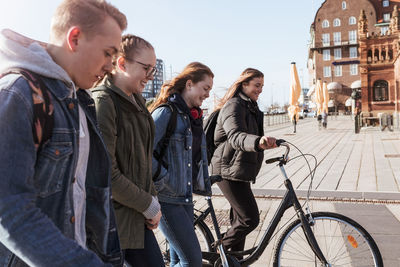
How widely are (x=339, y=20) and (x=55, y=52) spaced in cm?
8255

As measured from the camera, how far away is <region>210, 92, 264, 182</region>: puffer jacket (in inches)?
133

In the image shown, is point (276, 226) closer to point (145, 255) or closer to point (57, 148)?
point (145, 255)

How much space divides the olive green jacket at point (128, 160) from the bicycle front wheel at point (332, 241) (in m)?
1.47

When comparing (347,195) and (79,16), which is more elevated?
(79,16)

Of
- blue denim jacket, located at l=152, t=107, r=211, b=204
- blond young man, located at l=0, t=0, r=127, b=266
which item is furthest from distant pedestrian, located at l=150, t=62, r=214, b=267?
blond young man, located at l=0, t=0, r=127, b=266

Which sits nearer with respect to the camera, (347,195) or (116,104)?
(116,104)

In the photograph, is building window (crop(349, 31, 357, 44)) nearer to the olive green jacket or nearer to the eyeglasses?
the eyeglasses

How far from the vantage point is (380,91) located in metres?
34.7

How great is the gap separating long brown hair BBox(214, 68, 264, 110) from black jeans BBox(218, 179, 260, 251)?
2.60ft

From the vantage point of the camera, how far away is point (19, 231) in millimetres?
991

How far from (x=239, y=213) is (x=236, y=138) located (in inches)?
29.0

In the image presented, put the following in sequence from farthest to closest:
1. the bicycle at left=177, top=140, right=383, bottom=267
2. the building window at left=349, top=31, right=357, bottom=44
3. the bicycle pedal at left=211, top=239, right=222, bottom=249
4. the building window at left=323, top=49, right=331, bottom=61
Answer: the building window at left=323, top=49, right=331, bottom=61
the building window at left=349, top=31, right=357, bottom=44
the bicycle pedal at left=211, top=239, right=222, bottom=249
the bicycle at left=177, top=140, right=383, bottom=267

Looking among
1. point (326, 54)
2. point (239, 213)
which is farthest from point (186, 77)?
point (326, 54)

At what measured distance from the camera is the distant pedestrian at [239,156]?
3.44 m
